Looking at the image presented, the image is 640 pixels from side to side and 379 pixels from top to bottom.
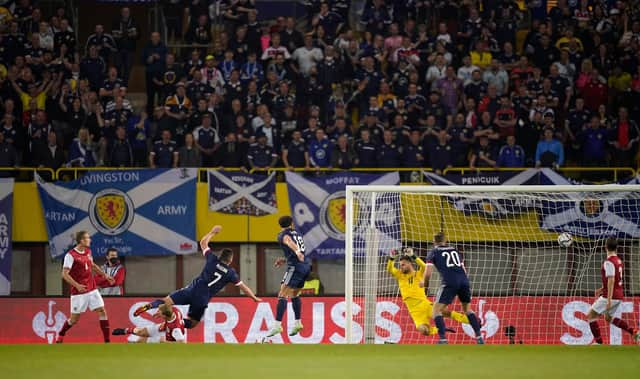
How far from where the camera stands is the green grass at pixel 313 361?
816 centimetres

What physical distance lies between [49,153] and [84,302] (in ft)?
15.0

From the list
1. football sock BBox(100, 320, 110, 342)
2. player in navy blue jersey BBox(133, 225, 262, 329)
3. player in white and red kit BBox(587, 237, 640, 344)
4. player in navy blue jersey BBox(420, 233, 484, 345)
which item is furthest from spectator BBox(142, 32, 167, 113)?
player in white and red kit BBox(587, 237, 640, 344)

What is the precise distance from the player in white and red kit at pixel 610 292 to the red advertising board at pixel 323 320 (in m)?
1.60

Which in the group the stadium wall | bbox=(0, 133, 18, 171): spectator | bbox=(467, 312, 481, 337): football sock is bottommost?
bbox=(467, 312, 481, 337): football sock

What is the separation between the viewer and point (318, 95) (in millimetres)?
19469

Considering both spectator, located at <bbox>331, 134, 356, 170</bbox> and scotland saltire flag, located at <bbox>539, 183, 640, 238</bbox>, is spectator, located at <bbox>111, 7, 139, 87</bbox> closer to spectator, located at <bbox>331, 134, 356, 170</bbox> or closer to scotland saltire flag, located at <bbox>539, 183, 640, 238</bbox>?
spectator, located at <bbox>331, 134, 356, 170</bbox>

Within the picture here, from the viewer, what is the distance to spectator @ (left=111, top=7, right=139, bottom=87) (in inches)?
798

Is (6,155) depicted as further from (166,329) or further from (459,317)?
(459,317)

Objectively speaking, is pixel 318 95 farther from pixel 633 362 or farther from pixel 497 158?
pixel 633 362

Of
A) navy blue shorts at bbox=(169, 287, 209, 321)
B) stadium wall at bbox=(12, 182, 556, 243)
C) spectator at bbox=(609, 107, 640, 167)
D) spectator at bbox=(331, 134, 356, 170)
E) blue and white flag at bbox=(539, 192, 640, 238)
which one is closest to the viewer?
navy blue shorts at bbox=(169, 287, 209, 321)

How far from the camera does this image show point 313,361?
9.12 metres

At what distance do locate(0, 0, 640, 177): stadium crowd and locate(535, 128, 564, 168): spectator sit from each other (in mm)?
28

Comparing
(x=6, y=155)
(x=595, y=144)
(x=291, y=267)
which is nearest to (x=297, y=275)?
(x=291, y=267)

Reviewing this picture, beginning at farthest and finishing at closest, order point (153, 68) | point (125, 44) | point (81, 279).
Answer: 1. point (125, 44)
2. point (153, 68)
3. point (81, 279)
